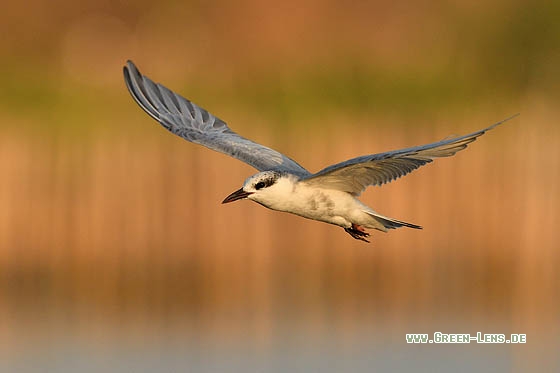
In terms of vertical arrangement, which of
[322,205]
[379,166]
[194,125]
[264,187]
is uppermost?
[194,125]

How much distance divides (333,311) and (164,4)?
9.87 meters

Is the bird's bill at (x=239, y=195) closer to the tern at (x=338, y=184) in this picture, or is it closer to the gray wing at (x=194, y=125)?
the tern at (x=338, y=184)

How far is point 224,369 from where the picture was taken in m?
12.1

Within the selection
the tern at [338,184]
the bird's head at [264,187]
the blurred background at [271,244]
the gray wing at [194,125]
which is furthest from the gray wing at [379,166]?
the blurred background at [271,244]

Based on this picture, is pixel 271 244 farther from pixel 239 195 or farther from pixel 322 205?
pixel 239 195

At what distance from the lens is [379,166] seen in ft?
25.2

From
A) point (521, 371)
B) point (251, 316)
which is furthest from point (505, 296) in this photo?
point (251, 316)

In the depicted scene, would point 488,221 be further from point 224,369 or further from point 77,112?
point 77,112

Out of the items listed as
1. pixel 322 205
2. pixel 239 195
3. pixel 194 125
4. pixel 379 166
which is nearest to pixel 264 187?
pixel 239 195

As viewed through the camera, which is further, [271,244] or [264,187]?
[271,244]

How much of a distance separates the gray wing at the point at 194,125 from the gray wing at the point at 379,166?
0.81 m

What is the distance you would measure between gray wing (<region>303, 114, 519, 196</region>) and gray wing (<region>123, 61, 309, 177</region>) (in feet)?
2.67

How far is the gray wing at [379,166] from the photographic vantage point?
22.8ft

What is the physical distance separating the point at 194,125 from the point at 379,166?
2464 mm
